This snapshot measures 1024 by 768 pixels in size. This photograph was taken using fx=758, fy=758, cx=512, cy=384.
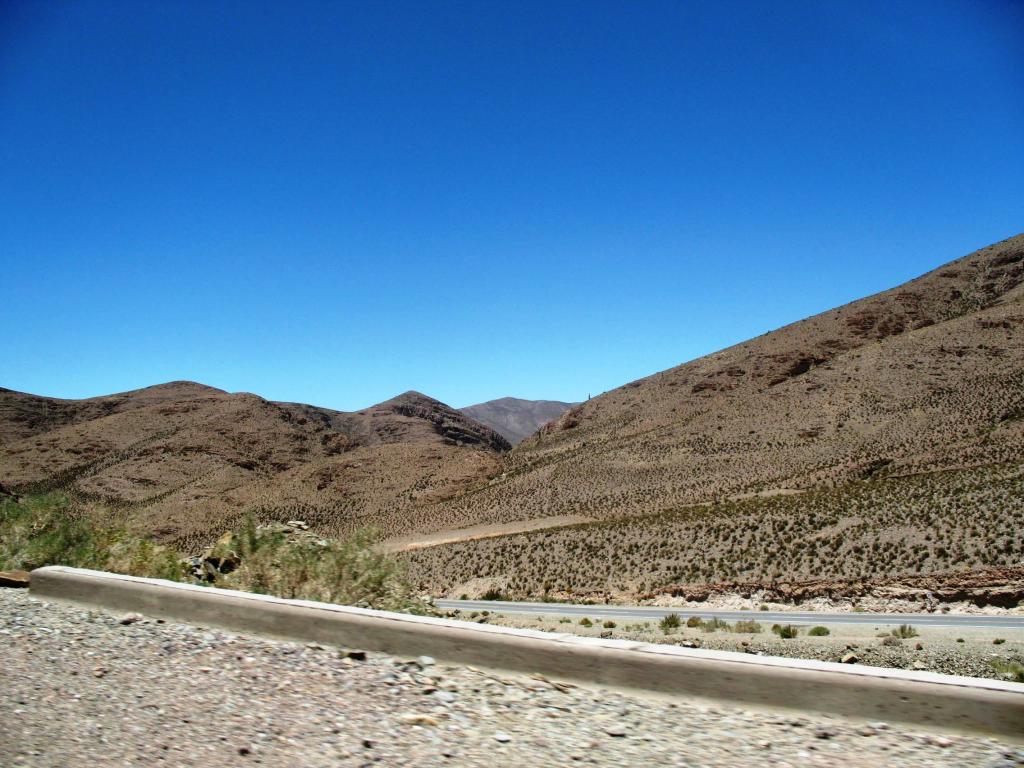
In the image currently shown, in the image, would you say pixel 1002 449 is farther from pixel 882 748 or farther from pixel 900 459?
→ pixel 882 748

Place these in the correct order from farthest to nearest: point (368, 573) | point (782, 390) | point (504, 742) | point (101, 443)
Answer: point (101, 443) → point (782, 390) → point (368, 573) → point (504, 742)

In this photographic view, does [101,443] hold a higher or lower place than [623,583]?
higher

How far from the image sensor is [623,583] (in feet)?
141

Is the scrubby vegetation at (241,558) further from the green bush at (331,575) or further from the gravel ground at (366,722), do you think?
the gravel ground at (366,722)

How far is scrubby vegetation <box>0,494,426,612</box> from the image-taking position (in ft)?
35.5

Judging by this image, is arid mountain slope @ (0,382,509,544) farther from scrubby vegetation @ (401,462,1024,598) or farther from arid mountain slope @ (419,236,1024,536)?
scrubby vegetation @ (401,462,1024,598)

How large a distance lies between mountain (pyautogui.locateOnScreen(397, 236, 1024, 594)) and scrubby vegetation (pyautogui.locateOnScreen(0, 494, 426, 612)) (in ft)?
102

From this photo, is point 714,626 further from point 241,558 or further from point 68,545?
point 68,545

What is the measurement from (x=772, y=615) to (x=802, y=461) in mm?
30746

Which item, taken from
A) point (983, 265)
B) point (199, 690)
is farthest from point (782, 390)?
point (199, 690)

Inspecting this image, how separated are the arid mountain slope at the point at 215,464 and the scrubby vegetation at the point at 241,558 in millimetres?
50942

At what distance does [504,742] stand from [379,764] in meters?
0.84

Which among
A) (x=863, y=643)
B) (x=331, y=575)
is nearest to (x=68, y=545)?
(x=331, y=575)

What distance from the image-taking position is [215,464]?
91.7 meters
